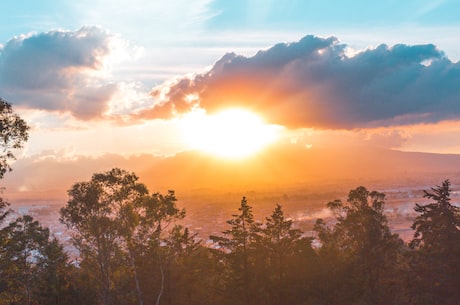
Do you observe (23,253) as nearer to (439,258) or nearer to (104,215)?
(104,215)

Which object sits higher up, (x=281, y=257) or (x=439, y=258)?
(x=439, y=258)

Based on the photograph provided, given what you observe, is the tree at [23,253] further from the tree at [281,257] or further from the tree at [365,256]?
the tree at [365,256]

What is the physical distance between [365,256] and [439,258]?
642 cm

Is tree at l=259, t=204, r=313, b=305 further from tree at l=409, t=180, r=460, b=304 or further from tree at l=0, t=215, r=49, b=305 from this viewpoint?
tree at l=0, t=215, r=49, b=305

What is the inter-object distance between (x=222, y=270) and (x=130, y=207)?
13043 millimetres

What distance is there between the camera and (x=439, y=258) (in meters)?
31.8

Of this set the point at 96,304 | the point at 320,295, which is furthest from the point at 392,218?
the point at 96,304

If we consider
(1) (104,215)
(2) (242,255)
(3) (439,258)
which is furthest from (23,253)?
(3) (439,258)

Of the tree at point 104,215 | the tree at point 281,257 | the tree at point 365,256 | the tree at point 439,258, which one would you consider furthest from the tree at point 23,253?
the tree at point 439,258

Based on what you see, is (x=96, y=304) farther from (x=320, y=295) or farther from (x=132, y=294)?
(x=320, y=295)

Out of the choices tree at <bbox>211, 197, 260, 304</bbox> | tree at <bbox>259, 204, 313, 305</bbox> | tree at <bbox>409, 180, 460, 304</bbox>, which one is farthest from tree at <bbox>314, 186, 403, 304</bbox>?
tree at <bbox>211, 197, 260, 304</bbox>

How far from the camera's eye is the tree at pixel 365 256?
35594 millimetres

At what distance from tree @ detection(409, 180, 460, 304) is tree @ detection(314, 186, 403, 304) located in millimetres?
2949

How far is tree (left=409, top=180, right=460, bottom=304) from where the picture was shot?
3125 centimetres
